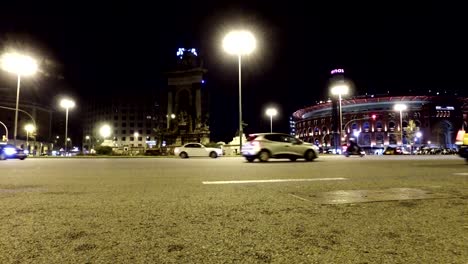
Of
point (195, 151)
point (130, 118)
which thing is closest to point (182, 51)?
point (130, 118)

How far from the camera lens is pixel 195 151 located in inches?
1206

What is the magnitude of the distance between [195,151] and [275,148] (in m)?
14.3

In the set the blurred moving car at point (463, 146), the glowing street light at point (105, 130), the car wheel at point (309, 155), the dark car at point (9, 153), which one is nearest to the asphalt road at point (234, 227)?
the blurred moving car at point (463, 146)

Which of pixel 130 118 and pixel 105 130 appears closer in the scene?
pixel 105 130

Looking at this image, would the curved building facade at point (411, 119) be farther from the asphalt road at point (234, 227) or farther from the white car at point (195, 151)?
the asphalt road at point (234, 227)

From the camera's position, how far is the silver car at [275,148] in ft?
56.8

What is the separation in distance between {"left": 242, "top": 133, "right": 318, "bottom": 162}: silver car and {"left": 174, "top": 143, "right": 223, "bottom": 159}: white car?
1266 cm

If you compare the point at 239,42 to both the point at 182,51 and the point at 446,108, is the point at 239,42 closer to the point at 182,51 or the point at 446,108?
the point at 182,51

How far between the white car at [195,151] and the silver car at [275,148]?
1266 cm

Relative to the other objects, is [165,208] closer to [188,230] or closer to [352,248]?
[188,230]

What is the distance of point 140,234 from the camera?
2.87 meters

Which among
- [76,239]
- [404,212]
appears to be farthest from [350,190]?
[76,239]

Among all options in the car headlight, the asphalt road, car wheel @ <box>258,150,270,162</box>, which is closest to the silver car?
car wheel @ <box>258,150,270,162</box>

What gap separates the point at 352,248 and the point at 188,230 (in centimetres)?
138
